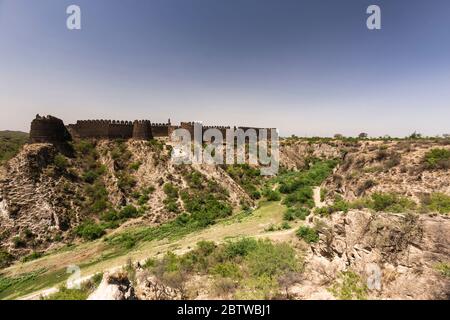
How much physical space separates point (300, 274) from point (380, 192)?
15.5 meters

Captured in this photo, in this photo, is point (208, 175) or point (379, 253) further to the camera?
point (208, 175)

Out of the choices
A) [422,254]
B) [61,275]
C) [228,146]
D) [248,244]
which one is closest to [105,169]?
[61,275]

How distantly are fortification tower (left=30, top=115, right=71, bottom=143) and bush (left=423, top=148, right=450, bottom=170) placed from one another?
42.6 meters

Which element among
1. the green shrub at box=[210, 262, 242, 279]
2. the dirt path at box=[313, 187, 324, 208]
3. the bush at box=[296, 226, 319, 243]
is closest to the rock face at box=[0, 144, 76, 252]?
the green shrub at box=[210, 262, 242, 279]

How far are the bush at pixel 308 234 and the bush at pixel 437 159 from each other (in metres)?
15.3

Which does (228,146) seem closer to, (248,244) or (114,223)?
(114,223)

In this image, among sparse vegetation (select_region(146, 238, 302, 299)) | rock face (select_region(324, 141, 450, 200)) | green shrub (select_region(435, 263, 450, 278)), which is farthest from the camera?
rock face (select_region(324, 141, 450, 200))

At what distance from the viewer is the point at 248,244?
60.6 feet

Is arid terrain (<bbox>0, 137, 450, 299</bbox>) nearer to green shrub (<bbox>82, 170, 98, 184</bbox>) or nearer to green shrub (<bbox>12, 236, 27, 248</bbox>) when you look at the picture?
green shrub (<bbox>12, 236, 27, 248</bbox>)

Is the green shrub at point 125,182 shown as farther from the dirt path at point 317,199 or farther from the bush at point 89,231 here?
the dirt path at point 317,199

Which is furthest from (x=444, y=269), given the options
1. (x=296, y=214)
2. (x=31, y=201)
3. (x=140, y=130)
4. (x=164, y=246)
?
(x=140, y=130)

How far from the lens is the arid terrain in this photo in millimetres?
12867

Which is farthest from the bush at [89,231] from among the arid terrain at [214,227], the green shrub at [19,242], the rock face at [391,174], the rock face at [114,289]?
the rock face at [391,174]

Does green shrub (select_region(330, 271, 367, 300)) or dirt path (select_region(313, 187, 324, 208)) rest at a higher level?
dirt path (select_region(313, 187, 324, 208))
